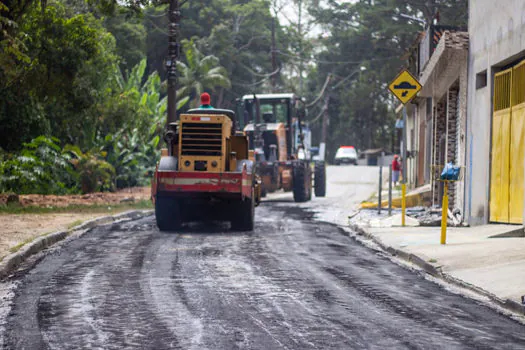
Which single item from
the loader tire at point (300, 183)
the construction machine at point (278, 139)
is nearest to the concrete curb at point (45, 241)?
the construction machine at point (278, 139)

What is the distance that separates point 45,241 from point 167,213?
3.69 metres

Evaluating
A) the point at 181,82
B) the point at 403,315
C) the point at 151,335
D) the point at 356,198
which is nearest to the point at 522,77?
the point at 403,315

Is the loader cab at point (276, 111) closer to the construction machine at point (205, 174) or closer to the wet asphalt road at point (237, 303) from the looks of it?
the construction machine at point (205, 174)

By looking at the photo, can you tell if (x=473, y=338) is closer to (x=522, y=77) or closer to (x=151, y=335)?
(x=151, y=335)

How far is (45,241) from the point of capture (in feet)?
48.7

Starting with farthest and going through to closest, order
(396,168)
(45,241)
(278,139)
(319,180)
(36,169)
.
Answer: (396,168), (319,180), (278,139), (36,169), (45,241)

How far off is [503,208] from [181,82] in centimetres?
4279

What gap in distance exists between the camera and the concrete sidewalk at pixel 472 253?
10359 mm

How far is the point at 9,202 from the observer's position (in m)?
22.7

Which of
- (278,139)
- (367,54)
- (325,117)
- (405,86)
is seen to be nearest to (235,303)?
(405,86)

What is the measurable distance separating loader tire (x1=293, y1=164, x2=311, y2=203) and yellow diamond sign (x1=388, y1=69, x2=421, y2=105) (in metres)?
10.9

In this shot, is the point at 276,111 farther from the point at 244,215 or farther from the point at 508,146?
the point at 508,146

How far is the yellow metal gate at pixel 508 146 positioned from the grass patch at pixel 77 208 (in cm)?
1019

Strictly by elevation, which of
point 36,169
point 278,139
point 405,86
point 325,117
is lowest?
point 36,169
